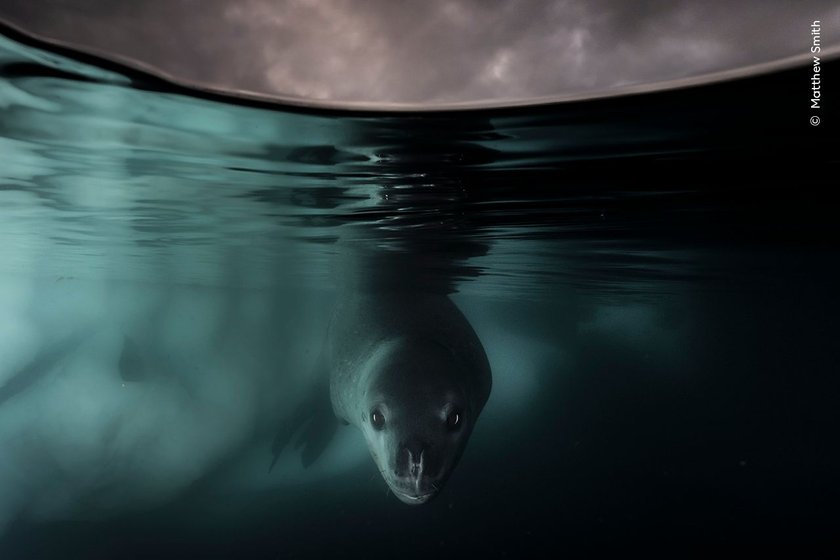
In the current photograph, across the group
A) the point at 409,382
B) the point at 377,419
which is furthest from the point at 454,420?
the point at 377,419

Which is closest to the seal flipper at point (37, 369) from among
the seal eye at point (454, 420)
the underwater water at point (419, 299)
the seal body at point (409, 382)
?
the underwater water at point (419, 299)

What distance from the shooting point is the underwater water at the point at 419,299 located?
4250 millimetres

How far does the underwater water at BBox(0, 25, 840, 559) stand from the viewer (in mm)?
4250

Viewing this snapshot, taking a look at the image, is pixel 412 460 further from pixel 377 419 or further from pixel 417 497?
pixel 377 419

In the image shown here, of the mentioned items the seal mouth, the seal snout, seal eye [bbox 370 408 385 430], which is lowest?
the seal mouth

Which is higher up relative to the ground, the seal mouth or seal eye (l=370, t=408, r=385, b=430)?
seal eye (l=370, t=408, r=385, b=430)

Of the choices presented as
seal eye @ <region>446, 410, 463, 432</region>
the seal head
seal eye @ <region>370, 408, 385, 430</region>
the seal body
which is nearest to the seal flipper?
the seal body

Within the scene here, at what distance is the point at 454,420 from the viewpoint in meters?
6.77

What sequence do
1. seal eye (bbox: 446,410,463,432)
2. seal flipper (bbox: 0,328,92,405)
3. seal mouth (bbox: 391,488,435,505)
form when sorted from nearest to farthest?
seal mouth (bbox: 391,488,435,505) → seal eye (bbox: 446,410,463,432) → seal flipper (bbox: 0,328,92,405)

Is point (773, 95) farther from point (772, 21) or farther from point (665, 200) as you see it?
point (665, 200)

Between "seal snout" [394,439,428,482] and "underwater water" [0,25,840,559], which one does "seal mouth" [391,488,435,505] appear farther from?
"underwater water" [0,25,840,559]

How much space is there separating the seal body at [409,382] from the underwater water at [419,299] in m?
1.09

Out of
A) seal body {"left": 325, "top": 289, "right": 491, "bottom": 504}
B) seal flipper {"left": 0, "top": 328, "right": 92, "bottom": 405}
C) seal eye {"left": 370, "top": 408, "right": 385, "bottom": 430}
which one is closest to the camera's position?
seal body {"left": 325, "top": 289, "right": 491, "bottom": 504}

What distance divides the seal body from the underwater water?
1091 mm
